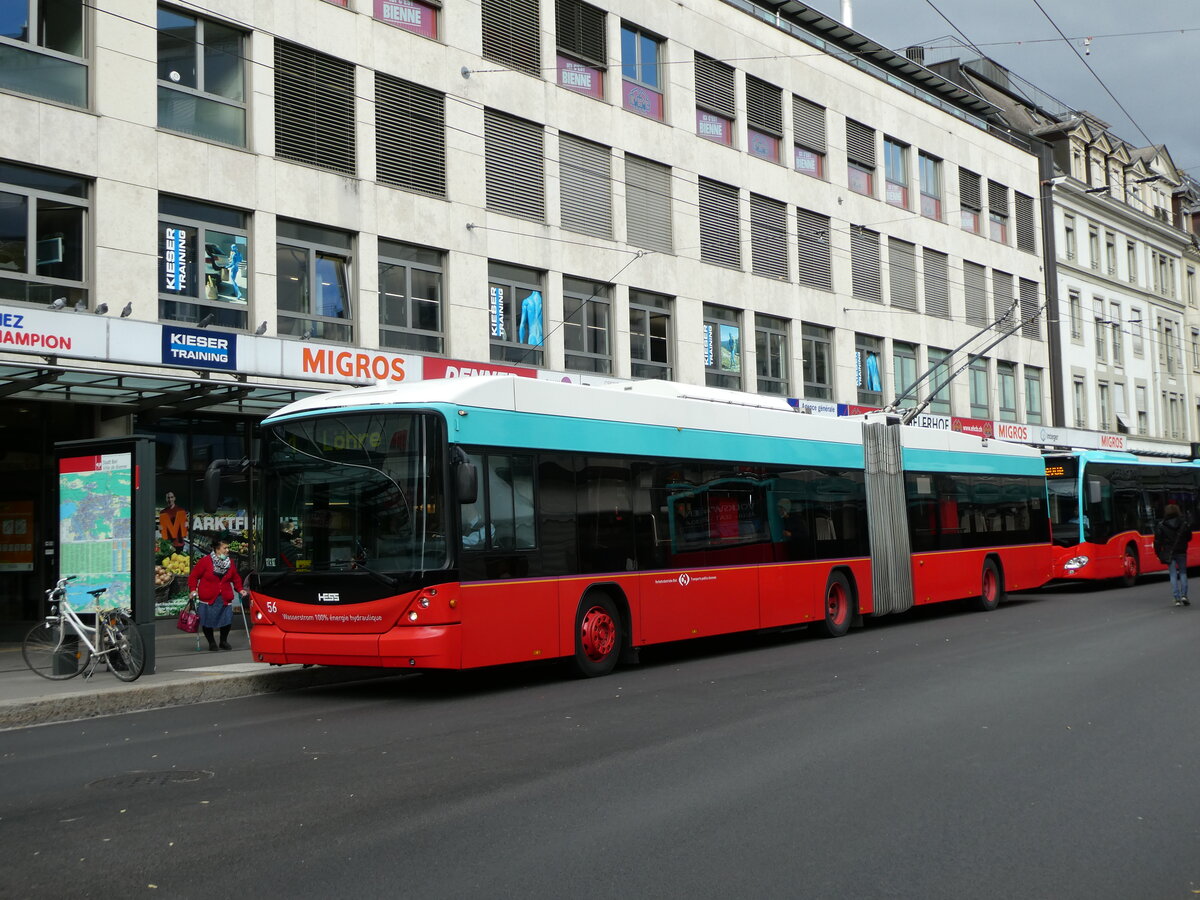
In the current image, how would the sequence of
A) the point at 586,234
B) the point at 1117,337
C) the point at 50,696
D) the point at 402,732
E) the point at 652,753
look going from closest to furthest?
the point at 652,753
the point at 402,732
the point at 50,696
the point at 586,234
the point at 1117,337

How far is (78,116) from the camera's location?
18.0 meters

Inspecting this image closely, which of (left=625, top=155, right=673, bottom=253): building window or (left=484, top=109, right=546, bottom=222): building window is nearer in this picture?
(left=484, top=109, right=546, bottom=222): building window

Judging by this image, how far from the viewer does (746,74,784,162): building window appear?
31578 mm

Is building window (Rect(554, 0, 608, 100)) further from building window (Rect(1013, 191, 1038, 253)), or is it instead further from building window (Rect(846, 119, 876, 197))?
building window (Rect(1013, 191, 1038, 253))

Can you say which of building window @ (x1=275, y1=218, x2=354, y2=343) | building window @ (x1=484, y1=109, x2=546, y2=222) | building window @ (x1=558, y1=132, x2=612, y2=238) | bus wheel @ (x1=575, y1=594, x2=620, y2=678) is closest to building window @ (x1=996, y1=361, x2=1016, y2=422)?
building window @ (x1=558, y1=132, x2=612, y2=238)

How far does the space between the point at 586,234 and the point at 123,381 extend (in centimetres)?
1217

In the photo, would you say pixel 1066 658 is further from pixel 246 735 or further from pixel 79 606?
pixel 79 606

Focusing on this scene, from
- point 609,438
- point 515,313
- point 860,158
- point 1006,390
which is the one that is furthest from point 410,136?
point 1006,390

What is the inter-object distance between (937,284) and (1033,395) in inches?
326

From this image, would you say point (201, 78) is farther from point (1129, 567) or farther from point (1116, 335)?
point (1116, 335)

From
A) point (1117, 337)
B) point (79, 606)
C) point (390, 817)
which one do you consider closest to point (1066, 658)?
point (390, 817)

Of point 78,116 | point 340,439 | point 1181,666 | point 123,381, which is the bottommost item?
point 1181,666

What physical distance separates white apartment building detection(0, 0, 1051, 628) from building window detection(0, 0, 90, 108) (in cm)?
4

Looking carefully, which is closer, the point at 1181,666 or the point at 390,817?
the point at 390,817
